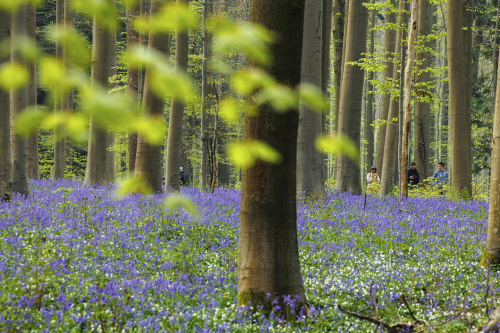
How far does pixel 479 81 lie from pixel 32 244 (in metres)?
28.8

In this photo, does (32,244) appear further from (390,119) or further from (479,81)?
(479,81)

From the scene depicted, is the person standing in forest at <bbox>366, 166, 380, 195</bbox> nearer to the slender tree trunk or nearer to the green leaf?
the slender tree trunk

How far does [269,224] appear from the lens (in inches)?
161

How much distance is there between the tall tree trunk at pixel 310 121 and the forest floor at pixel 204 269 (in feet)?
3.61

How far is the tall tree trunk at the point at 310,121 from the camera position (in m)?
9.96

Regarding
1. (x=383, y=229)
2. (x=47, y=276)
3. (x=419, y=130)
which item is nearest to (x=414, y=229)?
(x=383, y=229)

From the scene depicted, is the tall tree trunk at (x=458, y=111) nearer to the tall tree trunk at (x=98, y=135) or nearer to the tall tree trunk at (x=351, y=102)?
the tall tree trunk at (x=351, y=102)

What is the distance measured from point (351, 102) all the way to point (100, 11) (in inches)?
526

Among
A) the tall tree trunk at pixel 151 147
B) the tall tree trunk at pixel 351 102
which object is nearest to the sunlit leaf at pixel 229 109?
the tall tree trunk at pixel 151 147

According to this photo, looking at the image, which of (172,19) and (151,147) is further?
(151,147)

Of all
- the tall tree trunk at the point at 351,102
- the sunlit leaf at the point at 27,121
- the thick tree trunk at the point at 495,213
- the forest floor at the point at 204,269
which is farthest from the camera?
the tall tree trunk at the point at 351,102

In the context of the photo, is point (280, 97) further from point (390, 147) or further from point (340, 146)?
point (390, 147)

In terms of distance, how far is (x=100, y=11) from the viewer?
139 cm

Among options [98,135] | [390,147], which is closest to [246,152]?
[98,135]
